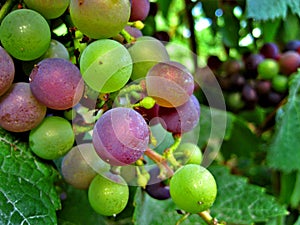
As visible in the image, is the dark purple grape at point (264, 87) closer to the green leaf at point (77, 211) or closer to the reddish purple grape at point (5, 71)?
the green leaf at point (77, 211)

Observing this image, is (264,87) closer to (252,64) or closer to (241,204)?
(252,64)

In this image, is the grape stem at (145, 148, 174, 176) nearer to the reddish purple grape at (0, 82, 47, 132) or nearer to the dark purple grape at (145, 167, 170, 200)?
the dark purple grape at (145, 167, 170, 200)

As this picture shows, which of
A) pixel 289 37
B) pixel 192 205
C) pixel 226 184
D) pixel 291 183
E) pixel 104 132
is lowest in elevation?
pixel 291 183

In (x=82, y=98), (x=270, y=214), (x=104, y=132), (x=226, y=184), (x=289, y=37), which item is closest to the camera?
(x=104, y=132)

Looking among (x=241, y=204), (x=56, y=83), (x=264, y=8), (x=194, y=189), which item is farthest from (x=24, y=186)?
(x=264, y=8)

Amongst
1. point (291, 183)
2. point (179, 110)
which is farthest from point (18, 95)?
point (291, 183)

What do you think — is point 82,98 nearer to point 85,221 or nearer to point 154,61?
point 154,61

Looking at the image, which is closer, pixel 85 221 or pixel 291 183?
pixel 85 221
